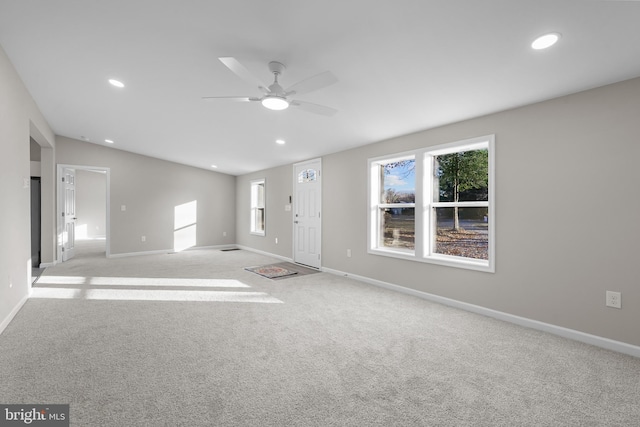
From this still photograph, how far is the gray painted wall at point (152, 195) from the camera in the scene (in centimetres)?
693

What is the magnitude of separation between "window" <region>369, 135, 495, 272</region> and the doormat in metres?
1.72

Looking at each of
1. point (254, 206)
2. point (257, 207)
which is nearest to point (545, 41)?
point (257, 207)

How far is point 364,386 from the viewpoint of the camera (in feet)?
6.50

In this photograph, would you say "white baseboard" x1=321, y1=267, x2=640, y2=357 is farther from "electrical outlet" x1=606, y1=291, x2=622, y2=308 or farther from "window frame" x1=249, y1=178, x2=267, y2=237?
"window frame" x1=249, y1=178, x2=267, y2=237

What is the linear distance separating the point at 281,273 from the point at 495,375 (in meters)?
3.89

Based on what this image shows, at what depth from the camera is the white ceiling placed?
1977 millimetres

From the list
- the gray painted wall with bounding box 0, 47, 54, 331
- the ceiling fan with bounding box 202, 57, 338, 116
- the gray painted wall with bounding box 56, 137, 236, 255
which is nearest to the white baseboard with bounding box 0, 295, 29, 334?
the gray painted wall with bounding box 0, 47, 54, 331

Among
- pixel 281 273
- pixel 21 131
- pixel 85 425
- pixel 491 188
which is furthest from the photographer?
pixel 281 273

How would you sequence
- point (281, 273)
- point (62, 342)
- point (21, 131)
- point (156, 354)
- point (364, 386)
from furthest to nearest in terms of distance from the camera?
point (281, 273), point (21, 131), point (62, 342), point (156, 354), point (364, 386)

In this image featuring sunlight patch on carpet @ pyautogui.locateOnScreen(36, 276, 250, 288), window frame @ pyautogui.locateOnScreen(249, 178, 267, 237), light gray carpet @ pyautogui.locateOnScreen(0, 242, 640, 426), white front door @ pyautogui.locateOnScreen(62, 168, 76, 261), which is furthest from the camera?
window frame @ pyautogui.locateOnScreen(249, 178, 267, 237)

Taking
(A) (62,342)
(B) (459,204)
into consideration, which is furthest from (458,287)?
(A) (62,342)

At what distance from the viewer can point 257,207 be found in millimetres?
8266

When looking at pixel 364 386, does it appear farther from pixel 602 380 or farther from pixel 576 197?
pixel 576 197

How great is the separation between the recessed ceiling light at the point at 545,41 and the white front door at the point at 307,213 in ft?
13.1
